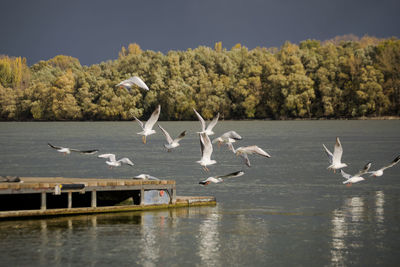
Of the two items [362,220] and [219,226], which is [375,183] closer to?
[362,220]

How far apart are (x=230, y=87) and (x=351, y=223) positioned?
361ft

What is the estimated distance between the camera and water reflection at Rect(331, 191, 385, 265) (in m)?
17.2

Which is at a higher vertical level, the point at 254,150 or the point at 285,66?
the point at 285,66

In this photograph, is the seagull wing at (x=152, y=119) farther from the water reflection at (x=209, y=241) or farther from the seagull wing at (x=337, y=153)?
the seagull wing at (x=337, y=153)

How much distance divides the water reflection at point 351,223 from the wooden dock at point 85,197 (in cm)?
456

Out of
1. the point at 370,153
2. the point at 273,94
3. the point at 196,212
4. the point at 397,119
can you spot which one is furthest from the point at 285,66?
the point at 196,212

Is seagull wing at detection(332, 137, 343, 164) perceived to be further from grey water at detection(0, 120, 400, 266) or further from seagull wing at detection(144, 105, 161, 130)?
seagull wing at detection(144, 105, 161, 130)

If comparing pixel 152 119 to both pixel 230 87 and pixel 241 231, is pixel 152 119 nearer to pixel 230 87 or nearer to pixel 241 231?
pixel 241 231

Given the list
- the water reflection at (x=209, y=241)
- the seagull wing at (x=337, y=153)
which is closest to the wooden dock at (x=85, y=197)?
the water reflection at (x=209, y=241)

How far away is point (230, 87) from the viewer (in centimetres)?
12975

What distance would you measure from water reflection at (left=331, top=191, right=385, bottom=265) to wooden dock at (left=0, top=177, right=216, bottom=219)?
4.56m

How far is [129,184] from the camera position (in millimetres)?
20641

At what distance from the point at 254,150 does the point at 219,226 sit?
2.71m

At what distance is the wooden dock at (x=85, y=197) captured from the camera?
19.4m
